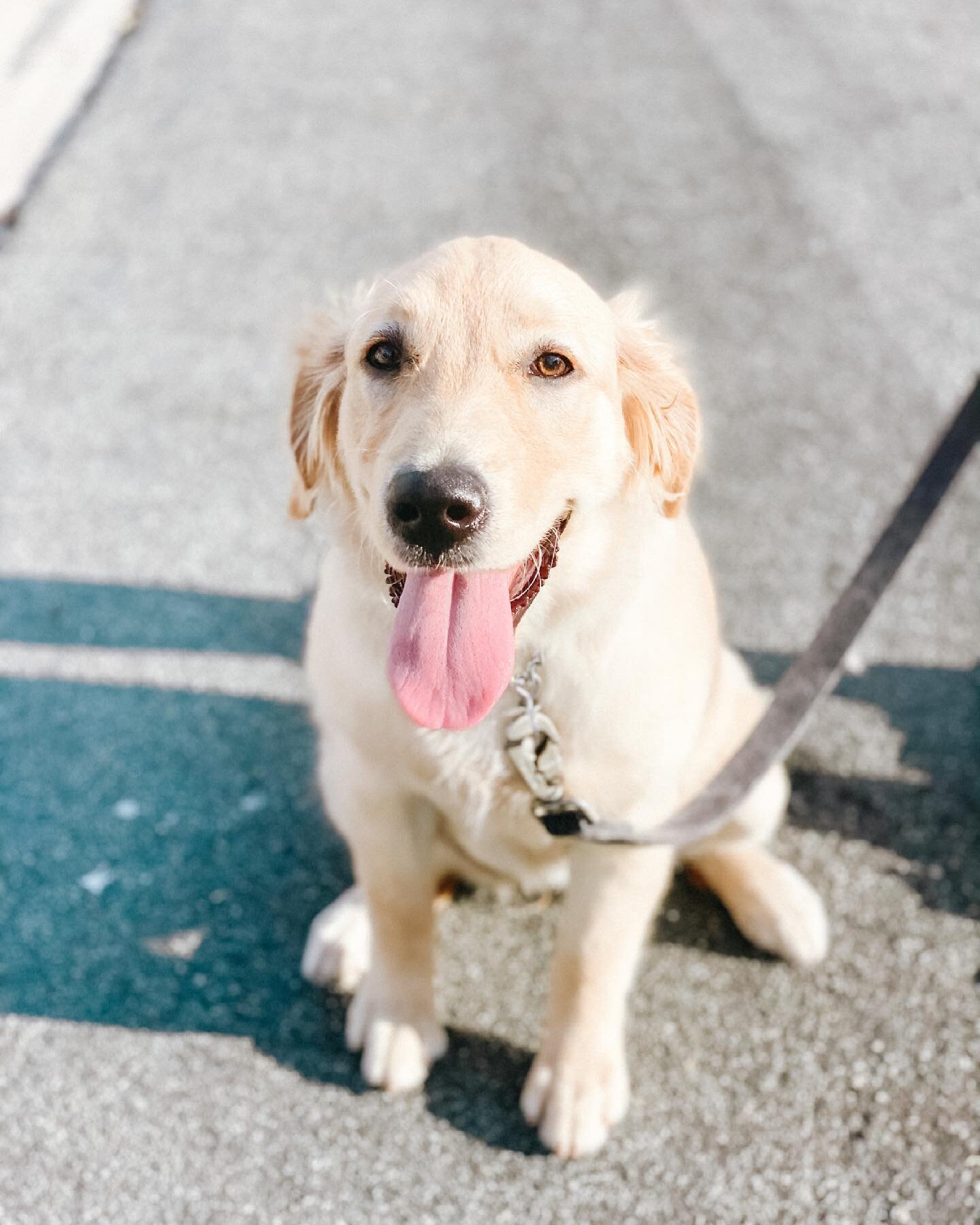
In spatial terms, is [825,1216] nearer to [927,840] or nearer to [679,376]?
[927,840]

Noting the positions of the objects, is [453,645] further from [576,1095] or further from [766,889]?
[766,889]

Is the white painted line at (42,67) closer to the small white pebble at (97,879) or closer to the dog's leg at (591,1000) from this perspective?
the small white pebble at (97,879)

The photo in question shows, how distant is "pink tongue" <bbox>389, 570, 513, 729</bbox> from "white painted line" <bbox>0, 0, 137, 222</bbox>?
187 inches

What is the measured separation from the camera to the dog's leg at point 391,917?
2199 mm

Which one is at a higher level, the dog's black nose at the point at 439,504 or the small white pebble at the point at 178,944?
the dog's black nose at the point at 439,504

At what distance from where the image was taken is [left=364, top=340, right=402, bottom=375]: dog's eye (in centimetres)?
190

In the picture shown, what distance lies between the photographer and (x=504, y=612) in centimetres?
183

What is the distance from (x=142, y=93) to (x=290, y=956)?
5.94 metres

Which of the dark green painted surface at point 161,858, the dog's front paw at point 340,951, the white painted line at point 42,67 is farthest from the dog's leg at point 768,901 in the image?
the white painted line at point 42,67

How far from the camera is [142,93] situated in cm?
657

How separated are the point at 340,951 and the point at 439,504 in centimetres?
135

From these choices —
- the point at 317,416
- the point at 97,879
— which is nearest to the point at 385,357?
the point at 317,416

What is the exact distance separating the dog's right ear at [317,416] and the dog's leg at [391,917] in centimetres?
54

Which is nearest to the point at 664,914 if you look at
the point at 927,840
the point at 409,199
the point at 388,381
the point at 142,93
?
the point at 927,840
